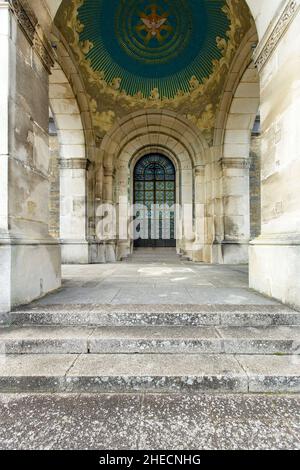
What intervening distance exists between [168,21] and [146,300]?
25.0ft

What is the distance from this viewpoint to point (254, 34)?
5.41 meters

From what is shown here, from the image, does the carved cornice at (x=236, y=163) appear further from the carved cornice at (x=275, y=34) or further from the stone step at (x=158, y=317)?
the stone step at (x=158, y=317)

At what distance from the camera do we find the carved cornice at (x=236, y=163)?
295 inches

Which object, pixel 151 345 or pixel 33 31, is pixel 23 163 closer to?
pixel 33 31

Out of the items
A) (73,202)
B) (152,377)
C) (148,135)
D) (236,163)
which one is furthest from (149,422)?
(148,135)

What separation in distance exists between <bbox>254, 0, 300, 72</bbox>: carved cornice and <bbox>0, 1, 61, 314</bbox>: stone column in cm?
298

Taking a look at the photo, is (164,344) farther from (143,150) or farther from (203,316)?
(143,150)

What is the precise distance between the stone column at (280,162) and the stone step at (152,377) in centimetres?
110

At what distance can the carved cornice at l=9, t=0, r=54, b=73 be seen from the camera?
283cm

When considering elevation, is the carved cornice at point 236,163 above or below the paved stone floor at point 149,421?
above

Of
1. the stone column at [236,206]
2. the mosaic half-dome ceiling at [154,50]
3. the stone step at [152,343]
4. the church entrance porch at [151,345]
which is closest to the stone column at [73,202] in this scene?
the mosaic half-dome ceiling at [154,50]

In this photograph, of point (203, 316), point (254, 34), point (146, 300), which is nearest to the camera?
point (203, 316)

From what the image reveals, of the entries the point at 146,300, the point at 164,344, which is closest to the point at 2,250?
the point at 146,300

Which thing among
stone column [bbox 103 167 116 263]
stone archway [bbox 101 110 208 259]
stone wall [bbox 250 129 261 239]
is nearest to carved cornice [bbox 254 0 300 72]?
stone archway [bbox 101 110 208 259]
